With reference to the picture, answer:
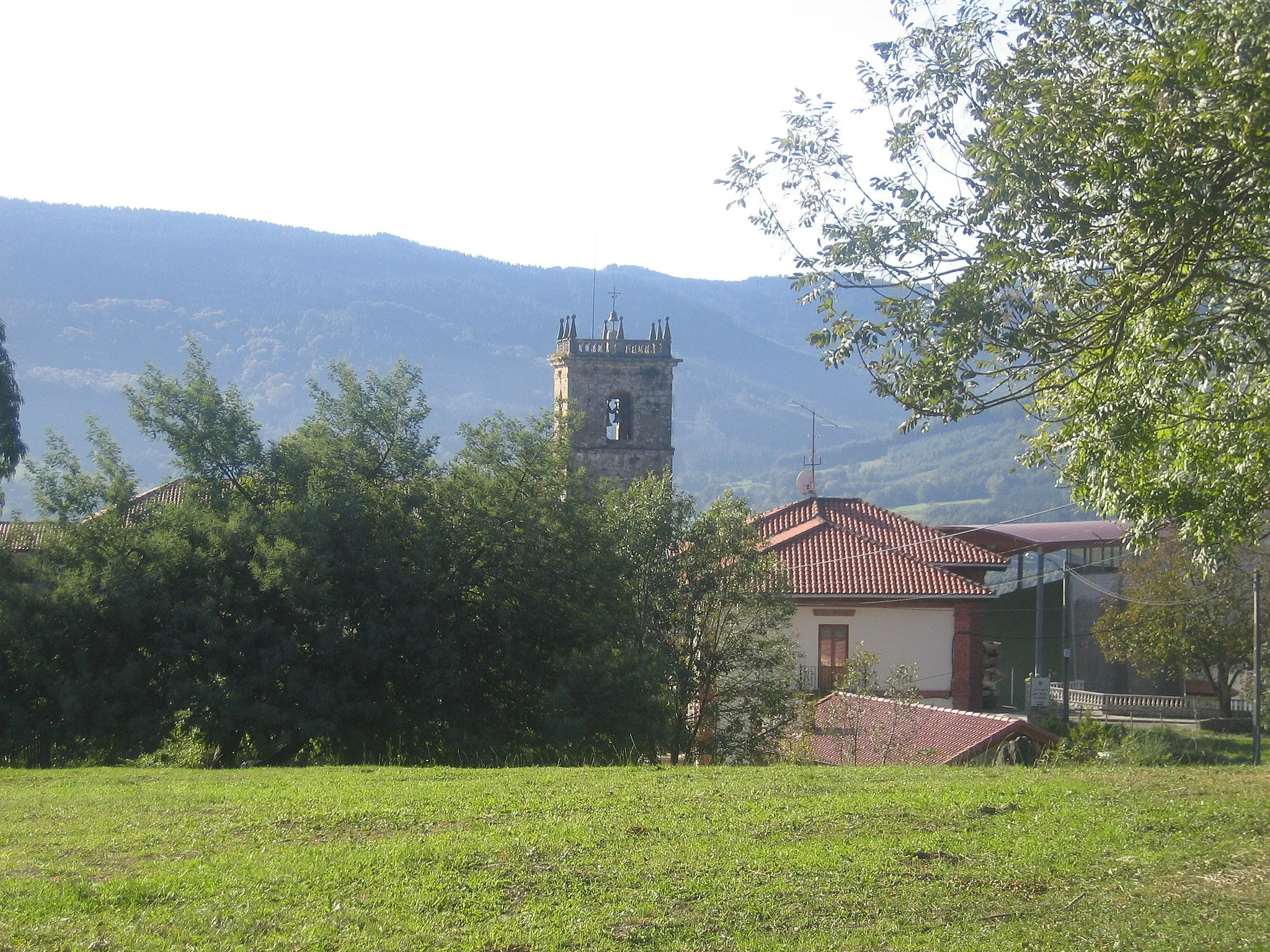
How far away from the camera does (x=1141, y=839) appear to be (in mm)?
7070

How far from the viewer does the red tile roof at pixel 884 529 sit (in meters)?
31.3

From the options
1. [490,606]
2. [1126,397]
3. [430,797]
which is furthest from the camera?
[490,606]

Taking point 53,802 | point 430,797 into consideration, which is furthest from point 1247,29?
point 53,802

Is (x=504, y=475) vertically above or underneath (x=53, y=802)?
above

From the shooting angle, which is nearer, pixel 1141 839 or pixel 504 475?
pixel 1141 839

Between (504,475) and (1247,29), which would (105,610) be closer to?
(504,475)

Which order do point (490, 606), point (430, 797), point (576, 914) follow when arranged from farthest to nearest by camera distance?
point (490, 606) < point (430, 797) < point (576, 914)

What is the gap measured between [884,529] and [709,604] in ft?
47.3

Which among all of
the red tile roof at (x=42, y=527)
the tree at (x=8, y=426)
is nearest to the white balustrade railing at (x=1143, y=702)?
the red tile roof at (x=42, y=527)

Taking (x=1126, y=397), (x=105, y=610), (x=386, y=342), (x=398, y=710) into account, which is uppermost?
(x=386, y=342)

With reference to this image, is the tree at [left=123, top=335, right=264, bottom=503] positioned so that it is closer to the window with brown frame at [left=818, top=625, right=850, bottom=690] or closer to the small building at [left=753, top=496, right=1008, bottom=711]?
the small building at [left=753, top=496, right=1008, bottom=711]

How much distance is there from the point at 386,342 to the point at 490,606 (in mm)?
178742

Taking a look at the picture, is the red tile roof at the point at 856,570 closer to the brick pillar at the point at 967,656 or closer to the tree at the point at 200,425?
the brick pillar at the point at 967,656

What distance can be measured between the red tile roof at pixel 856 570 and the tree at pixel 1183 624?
8.96 metres
